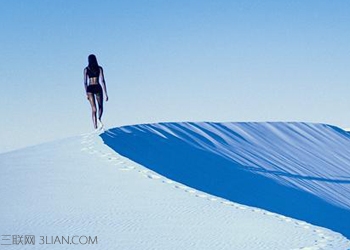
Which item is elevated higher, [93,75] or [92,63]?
[92,63]

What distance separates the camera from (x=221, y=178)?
1256 cm

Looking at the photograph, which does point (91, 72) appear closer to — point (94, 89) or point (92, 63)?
point (92, 63)

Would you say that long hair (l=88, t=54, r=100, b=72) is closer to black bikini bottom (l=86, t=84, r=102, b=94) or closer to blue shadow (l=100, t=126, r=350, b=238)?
black bikini bottom (l=86, t=84, r=102, b=94)

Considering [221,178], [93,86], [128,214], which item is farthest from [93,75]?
[128,214]

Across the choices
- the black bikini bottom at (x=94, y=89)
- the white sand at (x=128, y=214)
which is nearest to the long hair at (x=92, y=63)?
the black bikini bottom at (x=94, y=89)

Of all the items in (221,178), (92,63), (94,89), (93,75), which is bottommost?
(221,178)

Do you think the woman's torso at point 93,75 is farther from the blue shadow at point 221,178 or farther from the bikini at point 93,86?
the blue shadow at point 221,178

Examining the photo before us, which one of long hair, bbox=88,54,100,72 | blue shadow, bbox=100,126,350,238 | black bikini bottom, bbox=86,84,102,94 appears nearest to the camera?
long hair, bbox=88,54,100,72

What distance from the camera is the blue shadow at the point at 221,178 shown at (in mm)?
11117

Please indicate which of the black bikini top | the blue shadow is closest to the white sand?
the black bikini top

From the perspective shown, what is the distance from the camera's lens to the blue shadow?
438 inches

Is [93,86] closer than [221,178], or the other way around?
[93,86]

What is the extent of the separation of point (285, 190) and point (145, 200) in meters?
6.32

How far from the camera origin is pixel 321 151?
21984 mm
